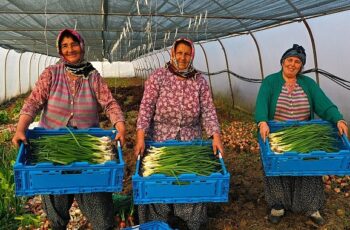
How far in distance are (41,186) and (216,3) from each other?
434cm

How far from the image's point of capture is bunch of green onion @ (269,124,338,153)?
285 cm

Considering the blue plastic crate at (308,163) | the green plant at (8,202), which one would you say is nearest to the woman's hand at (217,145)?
the blue plastic crate at (308,163)

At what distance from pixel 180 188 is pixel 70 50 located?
1.31m

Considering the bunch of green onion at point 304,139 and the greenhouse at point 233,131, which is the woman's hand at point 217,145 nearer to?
the greenhouse at point 233,131

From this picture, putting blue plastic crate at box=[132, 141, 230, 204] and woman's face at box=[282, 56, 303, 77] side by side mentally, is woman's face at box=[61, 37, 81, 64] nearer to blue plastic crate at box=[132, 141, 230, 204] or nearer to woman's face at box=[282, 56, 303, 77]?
blue plastic crate at box=[132, 141, 230, 204]

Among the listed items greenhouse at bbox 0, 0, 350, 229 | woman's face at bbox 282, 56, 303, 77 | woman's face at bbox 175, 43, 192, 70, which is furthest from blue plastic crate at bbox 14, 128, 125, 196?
woman's face at bbox 282, 56, 303, 77

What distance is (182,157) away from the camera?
8.89 feet

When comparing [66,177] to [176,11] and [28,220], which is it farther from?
[176,11]

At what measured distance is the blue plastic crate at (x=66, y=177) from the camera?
222 centimetres

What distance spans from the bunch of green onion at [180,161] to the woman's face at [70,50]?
0.92 meters

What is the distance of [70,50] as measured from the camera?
2.70m

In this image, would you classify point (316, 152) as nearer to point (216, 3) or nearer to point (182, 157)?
point (182, 157)

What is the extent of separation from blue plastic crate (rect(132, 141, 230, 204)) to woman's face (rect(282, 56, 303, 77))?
1.23 meters

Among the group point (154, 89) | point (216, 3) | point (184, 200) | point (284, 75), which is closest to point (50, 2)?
point (216, 3)
